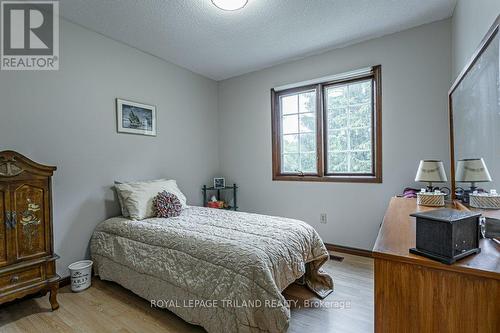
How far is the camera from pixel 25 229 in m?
1.89

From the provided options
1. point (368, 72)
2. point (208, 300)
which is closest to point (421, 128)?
point (368, 72)

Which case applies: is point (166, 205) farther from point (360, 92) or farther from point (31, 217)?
point (360, 92)

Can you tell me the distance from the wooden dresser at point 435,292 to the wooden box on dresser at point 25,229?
236 centimetres

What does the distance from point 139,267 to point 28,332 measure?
30.8 inches

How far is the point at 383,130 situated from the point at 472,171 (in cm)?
137

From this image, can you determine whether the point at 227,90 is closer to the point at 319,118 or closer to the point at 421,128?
the point at 319,118

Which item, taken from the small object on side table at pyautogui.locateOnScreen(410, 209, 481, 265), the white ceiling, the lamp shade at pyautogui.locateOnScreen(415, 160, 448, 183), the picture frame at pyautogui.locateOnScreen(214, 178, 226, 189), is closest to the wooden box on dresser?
the white ceiling

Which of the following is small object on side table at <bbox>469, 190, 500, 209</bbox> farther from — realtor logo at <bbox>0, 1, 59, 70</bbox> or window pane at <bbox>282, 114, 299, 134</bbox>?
realtor logo at <bbox>0, 1, 59, 70</bbox>

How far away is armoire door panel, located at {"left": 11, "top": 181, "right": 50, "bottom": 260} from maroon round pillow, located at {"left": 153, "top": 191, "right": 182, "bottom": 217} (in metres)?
0.90

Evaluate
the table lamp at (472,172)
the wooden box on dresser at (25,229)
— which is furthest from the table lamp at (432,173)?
the wooden box on dresser at (25,229)

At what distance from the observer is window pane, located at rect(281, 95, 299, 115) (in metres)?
3.51

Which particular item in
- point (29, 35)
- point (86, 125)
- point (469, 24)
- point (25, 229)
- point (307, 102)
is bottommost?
point (25, 229)

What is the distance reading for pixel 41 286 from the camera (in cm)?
192

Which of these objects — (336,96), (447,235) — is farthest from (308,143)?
(447,235)
